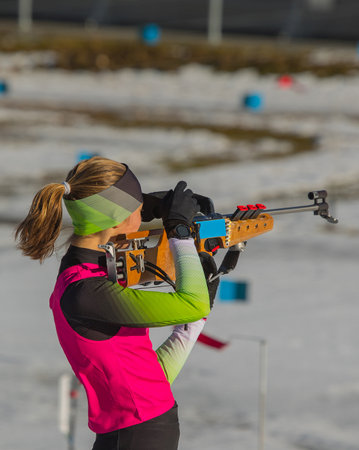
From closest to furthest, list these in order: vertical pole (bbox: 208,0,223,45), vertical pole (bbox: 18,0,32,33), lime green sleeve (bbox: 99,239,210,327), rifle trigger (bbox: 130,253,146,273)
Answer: lime green sleeve (bbox: 99,239,210,327) → rifle trigger (bbox: 130,253,146,273) → vertical pole (bbox: 208,0,223,45) → vertical pole (bbox: 18,0,32,33)

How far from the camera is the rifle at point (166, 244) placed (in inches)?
90.8

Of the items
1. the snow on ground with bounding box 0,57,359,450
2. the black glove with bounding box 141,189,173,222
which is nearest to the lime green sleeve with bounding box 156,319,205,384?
the black glove with bounding box 141,189,173,222

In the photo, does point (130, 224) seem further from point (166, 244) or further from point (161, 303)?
point (161, 303)

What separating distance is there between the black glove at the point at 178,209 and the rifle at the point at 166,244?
0.36 ft

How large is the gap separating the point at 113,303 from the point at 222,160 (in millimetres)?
11456

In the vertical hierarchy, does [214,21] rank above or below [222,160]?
above

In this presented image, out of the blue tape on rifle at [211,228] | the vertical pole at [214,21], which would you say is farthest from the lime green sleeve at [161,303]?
the vertical pole at [214,21]

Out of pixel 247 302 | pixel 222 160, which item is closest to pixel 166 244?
pixel 247 302

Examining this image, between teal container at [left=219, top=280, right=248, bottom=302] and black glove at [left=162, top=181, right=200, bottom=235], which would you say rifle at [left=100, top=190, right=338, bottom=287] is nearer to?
black glove at [left=162, top=181, right=200, bottom=235]

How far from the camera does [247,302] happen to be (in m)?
7.19

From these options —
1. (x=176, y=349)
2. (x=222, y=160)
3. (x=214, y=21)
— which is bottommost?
(x=176, y=349)

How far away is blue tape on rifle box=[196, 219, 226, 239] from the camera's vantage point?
2408 millimetres

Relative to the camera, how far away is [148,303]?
6.96 feet

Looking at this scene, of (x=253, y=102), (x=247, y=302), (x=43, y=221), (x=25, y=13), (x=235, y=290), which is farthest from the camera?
(x=25, y=13)
